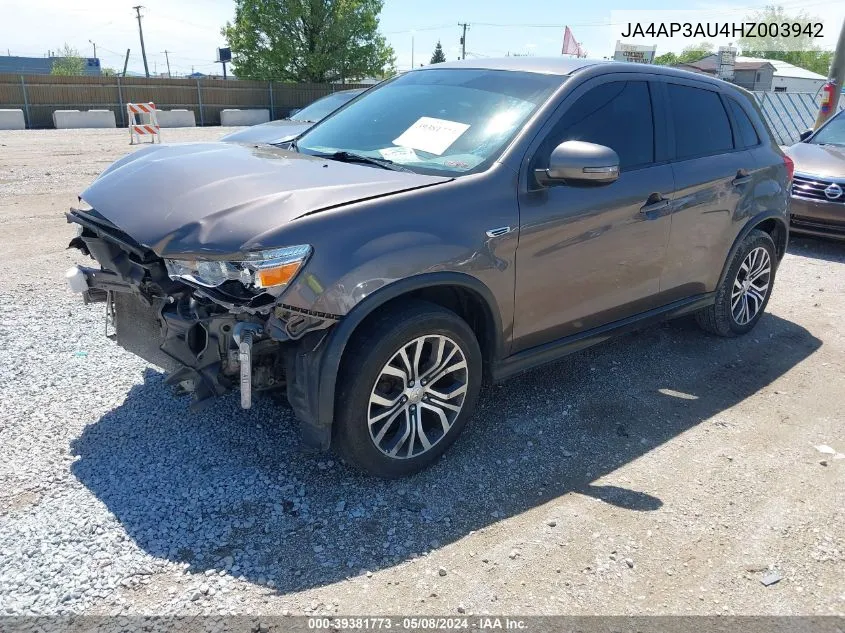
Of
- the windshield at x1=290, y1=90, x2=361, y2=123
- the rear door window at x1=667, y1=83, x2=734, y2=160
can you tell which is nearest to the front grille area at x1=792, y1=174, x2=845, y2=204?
the rear door window at x1=667, y1=83, x2=734, y2=160

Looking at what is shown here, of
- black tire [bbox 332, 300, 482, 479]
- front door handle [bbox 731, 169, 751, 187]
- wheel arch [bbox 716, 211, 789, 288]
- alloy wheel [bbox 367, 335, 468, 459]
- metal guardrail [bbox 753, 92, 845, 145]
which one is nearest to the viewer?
black tire [bbox 332, 300, 482, 479]

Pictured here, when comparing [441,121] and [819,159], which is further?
[819,159]

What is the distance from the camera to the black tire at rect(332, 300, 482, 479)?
2.96 metres

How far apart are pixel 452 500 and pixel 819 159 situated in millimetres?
7743

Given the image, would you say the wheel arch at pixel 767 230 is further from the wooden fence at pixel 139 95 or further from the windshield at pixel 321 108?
the wooden fence at pixel 139 95

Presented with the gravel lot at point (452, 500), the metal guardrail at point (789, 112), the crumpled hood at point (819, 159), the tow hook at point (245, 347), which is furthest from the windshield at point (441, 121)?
the metal guardrail at point (789, 112)

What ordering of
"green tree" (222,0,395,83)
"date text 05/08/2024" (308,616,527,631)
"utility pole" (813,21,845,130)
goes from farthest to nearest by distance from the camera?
"green tree" (222,0,395,83)
"utility pole" (813,21,845,130)
"date text 05/08/2024" (308,616,527,631)

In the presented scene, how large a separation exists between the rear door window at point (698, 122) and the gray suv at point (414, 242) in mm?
19

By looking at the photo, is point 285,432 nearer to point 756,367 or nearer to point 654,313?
point 654,313

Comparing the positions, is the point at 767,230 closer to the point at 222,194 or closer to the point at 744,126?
the point at 744,126

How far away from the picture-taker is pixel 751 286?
210 inches

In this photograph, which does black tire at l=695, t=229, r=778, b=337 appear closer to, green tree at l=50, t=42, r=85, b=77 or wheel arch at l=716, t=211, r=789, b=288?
wheel arch at l=716, t=211, r=789, b=288

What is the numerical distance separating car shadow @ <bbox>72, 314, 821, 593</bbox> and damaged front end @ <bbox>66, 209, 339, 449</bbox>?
394 millimetres

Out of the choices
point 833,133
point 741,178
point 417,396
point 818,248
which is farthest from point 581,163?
point 833,133
